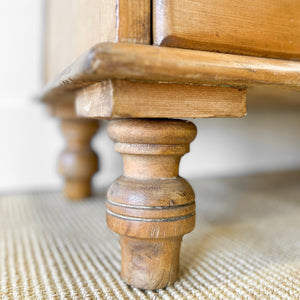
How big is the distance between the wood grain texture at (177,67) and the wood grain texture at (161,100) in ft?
0.04

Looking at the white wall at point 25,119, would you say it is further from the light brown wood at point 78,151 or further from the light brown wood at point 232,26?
the light brown wood at point 232,26

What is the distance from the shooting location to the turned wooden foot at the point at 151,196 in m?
0.36

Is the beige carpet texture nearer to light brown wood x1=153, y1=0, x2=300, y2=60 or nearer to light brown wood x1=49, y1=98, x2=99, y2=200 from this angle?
light brown wood x1=49, y1=98, x2=99, y2=200

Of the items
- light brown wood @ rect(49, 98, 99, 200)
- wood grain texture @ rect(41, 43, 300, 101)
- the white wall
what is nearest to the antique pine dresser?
wood grain texture @ rect(41, 43, 300, 101)

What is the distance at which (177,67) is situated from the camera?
306 millimetres

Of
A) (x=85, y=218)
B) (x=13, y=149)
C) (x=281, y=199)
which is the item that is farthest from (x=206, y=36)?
(x=13, y=149)

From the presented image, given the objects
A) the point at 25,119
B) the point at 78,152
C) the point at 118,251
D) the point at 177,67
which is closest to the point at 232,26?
the point at 177,67

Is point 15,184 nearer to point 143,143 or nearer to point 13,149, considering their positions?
point 13,149

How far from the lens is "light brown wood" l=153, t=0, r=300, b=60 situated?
1.07ft

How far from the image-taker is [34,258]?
1.68 ft

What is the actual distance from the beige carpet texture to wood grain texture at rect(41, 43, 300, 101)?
0.24 m

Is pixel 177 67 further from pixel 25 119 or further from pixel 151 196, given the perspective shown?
pixel 25 119

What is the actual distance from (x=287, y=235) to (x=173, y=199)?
34 cm

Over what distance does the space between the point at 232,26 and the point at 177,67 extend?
95mm
